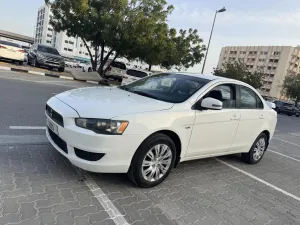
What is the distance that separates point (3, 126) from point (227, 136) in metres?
4.03

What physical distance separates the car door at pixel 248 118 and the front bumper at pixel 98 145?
2.25 metres

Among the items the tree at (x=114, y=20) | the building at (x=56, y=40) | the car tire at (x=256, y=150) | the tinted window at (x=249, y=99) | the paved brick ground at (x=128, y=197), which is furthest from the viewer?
the building at (x=56, y=40)

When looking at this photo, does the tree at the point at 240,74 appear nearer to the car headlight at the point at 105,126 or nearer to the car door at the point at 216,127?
the car door at the point at 216,127

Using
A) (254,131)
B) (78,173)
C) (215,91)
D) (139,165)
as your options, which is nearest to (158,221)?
(139,165)

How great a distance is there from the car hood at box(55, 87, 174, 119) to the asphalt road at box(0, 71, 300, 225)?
930mm

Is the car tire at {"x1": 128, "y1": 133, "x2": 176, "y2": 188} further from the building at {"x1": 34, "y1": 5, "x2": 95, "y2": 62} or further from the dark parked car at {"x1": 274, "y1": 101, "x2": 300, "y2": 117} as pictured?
the building at {"x1": 34, "y1": 5, "x2": 95, "y2": 62}

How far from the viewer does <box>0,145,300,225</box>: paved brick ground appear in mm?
2861

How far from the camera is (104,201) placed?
126 inches

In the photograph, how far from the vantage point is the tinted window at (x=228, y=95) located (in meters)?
4.54

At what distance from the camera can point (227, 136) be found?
183 inches

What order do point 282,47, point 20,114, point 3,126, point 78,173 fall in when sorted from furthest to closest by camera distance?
point 282,47
point 20,114
point 3,126
point 78,173

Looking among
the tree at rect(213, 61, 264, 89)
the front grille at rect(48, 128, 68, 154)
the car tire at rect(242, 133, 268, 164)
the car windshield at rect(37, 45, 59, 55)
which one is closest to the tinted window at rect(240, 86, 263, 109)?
the car tire at rect(242, 133, 268, 164)

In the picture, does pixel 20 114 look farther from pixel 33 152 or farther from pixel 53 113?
pixel 53 113

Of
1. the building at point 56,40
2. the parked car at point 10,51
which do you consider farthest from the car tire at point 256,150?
the building at point 56,40
